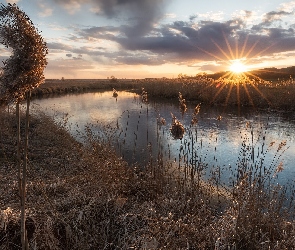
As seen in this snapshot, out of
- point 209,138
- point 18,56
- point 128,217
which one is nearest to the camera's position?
point 18,56

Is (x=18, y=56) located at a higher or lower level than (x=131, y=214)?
higher

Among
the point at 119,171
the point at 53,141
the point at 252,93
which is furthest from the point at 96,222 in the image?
the point at 252,93

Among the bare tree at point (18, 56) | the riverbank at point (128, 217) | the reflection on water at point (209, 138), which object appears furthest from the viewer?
the reflection on water at point (209, 138)

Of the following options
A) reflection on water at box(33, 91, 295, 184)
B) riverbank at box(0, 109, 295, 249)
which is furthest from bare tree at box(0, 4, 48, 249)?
reflection on water at box(33, 91, 295, 184)

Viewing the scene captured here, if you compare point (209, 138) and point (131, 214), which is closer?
point (131, 214)

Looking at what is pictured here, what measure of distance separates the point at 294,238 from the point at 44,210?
352 cm

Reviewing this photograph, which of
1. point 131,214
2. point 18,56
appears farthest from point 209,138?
point 18,56

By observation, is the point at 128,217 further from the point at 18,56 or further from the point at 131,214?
the point at 18,56

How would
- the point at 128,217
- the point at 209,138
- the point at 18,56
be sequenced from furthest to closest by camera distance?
the point at 209,138 < the point at 128,217 < the point at 18,56

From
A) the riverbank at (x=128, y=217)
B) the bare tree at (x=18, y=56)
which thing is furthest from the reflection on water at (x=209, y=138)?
the bare tree at (x=18, y=56)

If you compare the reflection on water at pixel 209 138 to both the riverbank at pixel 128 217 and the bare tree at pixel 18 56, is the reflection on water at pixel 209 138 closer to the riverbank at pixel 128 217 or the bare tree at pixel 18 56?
the riverbank at pixel 128 217

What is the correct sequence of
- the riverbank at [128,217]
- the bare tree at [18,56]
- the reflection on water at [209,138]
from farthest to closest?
1. the reflection on water at [209,138]
2. the riverbank at [128,217]
3. the bare tree at [18,56]

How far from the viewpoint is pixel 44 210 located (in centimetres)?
418

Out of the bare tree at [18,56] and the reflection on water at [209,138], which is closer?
the bare tree at [18,56]
